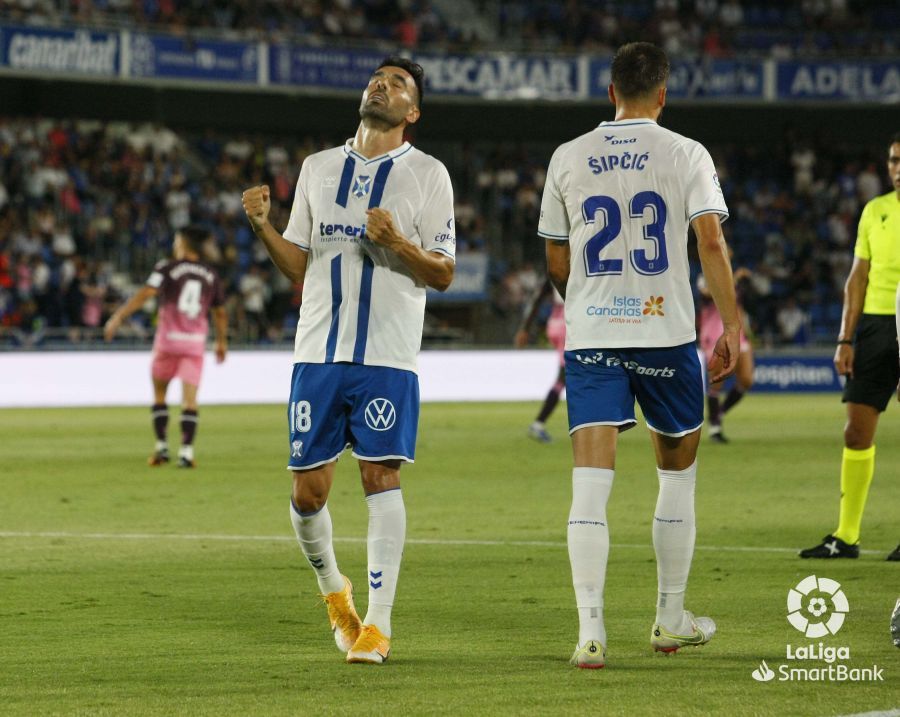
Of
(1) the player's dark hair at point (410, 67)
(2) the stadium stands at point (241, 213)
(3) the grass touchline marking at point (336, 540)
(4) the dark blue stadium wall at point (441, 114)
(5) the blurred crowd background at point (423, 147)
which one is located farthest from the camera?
(4) the dark blue stadium wall at point (441, 114)

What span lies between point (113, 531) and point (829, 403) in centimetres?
1899

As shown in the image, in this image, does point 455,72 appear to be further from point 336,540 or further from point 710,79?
point 336,540

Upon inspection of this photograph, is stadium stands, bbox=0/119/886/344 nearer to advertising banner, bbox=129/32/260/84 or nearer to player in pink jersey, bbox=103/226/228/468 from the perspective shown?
advertising banner, bbox=129/32/260/84

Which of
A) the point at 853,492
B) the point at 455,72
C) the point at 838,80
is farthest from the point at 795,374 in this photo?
the point at 853,492

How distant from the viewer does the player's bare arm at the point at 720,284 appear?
18.5 ft

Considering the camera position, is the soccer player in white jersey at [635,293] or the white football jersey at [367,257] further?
the white football jersey at [367,257]

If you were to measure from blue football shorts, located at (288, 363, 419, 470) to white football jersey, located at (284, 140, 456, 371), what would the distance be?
0.18 feet

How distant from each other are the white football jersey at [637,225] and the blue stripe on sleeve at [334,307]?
93 centimetres

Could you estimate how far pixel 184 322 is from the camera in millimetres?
15000

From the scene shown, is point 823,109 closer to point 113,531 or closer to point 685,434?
point 113,531

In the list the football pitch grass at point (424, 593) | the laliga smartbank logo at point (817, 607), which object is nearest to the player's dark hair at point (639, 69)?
the football pitch grass at point (424, 593)

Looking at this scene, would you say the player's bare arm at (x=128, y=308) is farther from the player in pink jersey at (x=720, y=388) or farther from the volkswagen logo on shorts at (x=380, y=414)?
the volkswagen logo on shorts at (x=380, y=414)

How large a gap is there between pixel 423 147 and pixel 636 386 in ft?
109

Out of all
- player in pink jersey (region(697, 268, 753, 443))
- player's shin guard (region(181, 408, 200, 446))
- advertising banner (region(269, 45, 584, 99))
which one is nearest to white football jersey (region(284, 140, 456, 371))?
player's shin guard (region(181, 408, 200, 446))
